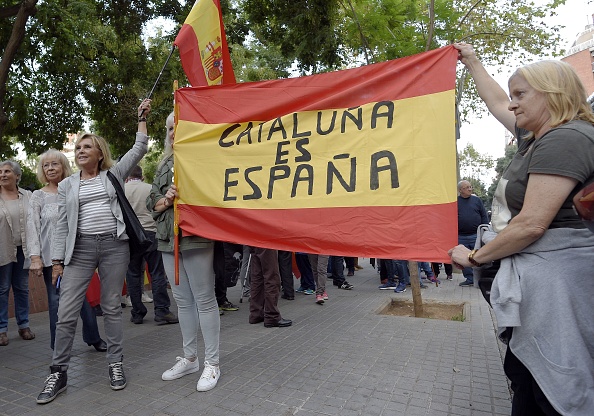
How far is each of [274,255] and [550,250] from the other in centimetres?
419

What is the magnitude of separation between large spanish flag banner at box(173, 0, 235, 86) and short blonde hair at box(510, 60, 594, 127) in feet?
10.3

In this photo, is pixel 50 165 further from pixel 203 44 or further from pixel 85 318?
pixel 203 44

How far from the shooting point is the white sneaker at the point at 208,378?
11.6 ft

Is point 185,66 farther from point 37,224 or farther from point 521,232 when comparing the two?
point 521,232

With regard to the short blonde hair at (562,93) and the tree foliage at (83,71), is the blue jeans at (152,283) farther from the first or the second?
the short blonde hair at (562,93)

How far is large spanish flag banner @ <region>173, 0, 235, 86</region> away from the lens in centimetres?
419

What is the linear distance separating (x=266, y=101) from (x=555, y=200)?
7.61ft

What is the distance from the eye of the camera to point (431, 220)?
2.85 m

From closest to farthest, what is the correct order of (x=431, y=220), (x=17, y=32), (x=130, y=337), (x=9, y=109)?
(x=431, y=220), (x=130, y=337), (x=17, y=32), (x=9, y=109)

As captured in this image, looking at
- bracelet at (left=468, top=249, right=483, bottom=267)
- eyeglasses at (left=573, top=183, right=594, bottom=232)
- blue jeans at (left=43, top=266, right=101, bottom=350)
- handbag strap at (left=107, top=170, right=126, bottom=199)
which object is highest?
handbag strap at (left=107, top=170, right=126, bottom=199)

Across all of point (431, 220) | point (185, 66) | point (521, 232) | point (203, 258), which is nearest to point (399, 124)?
point (431, 220)

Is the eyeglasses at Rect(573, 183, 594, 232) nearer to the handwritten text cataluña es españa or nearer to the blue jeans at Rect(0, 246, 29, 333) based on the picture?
the handwritten text cataluña es españa

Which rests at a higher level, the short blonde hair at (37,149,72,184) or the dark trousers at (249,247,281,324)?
the short blonde hair at (37,149,72,184)

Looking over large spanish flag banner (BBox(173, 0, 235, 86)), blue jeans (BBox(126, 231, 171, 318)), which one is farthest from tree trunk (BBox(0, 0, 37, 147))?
large spanish flag banner (BBox(173, 0, 235, 86))
